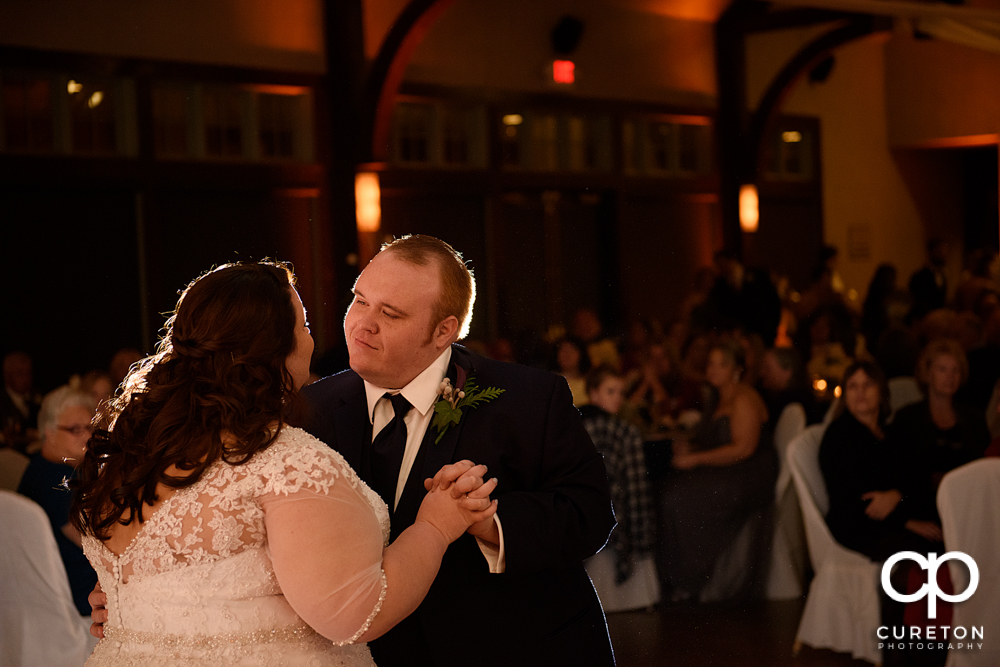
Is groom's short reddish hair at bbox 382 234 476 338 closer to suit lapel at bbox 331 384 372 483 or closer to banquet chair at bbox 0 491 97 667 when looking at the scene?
suit lapel at bbox 331 384 372 483

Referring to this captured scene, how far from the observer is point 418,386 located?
1.68 metres

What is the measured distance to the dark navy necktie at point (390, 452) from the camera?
1634 mm

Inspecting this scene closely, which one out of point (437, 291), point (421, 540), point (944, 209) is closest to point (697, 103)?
point (944, 209)

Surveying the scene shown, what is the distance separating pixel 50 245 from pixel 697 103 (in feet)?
10.3

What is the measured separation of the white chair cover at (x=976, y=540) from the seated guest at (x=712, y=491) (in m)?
0.77

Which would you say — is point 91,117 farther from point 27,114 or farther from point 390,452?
point 390,452

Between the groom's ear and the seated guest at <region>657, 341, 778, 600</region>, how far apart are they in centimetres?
242

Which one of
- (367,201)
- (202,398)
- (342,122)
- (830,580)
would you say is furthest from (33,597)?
(830,580)

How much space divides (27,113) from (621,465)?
2.75 m

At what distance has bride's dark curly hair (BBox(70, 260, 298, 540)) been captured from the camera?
128 cm

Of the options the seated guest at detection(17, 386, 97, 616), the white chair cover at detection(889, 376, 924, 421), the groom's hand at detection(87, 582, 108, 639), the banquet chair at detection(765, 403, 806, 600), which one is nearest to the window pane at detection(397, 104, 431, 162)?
the seated guest at detection(17, 386, 97, 616)

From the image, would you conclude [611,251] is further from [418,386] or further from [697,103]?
[418,386]

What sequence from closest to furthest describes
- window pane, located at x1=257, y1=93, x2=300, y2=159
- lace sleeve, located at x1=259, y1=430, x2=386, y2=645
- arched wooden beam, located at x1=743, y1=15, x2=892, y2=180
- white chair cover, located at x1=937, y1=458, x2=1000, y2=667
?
1. lace sleeve, located at x1=259, y1=430, x2=386, y2=645
2. white chair cover, located at x1=937, y1=458, x2=1000, y2=667
3. window pane, located at x1=257, y1=93, x2=300, y2=159
4. arched wooden beam, located at x1=743, y1=15, x2=892, y2=180

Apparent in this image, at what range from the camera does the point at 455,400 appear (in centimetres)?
166
